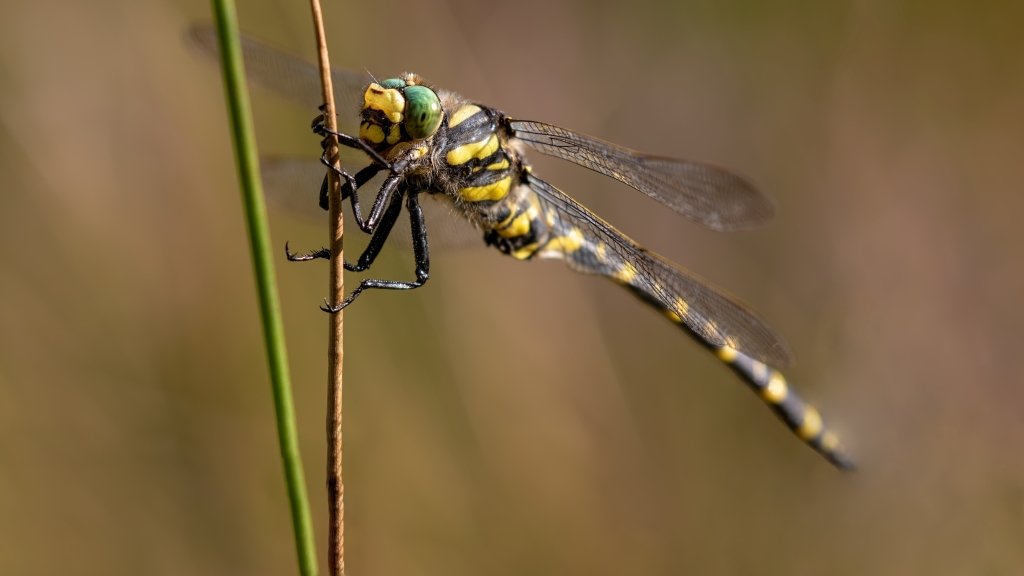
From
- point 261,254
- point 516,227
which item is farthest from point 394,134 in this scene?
point 261,254

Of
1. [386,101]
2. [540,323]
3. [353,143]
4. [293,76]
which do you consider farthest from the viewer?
[540,323]

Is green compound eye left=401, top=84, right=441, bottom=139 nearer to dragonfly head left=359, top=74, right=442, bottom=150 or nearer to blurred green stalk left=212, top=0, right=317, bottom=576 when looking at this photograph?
dragonfly head left=359, top=74, right=442, bottom=150

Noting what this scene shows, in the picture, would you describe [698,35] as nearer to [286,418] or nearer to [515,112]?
[515,112]

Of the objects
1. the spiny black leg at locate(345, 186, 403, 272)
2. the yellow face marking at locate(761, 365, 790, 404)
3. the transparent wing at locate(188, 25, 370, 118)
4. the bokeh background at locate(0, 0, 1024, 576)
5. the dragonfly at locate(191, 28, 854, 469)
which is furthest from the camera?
the yellow face marking at locate(761, 365, 790, 404)

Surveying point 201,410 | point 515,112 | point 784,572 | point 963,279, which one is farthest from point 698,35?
point 201,410

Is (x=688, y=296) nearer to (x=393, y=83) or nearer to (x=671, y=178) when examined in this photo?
(x=671, y=178)

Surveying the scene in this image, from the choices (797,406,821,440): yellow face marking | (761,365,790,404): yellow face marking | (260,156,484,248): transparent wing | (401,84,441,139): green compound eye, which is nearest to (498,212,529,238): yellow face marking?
(260,156,484,248): transparent wing

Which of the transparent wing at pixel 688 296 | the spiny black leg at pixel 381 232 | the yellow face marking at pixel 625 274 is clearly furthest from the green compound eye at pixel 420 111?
the yellow face marking at pixel 625 274
